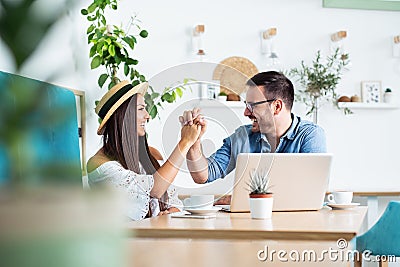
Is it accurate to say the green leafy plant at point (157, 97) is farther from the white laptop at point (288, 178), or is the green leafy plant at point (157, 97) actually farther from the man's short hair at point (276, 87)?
the white laptop at point (288, 178)

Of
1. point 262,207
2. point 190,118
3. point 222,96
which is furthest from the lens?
point 222,96

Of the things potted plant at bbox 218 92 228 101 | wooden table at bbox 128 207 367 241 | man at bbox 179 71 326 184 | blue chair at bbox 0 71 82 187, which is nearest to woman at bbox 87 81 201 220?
man at bbox 179 71 326 184

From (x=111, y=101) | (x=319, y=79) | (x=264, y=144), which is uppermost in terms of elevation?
(x=319, y=79)

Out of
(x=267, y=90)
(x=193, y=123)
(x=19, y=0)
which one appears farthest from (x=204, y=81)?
(x=19, y=0)

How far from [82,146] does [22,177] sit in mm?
4150

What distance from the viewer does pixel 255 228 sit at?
5.77 ft

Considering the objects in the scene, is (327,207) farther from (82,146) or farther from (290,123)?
(82,146)

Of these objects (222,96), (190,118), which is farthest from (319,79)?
(190,118)

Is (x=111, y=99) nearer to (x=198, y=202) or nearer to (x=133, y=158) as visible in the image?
(x=133, y=158)

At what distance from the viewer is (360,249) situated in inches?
121

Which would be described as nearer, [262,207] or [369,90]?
[262,207]

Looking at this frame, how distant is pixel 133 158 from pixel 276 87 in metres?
1.03

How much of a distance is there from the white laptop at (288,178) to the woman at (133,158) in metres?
0.52

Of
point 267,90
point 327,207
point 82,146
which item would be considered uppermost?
point 267,90
